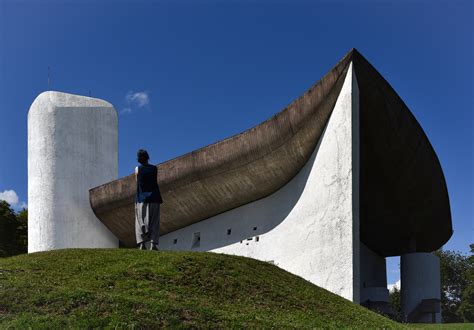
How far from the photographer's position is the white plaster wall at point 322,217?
17.0 meters

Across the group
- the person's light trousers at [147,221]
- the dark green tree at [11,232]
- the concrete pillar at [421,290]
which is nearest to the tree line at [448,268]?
the dark green tree at [11,232]

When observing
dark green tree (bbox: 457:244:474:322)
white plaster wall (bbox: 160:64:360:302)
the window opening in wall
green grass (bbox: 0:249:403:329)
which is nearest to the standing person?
green grass (bbox: 0:249:403:329)

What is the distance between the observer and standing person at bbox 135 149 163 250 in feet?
46.8

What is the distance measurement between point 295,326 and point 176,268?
356 cm

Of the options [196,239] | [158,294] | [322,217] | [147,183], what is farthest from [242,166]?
[158,294]

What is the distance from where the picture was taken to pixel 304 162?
20.1 m

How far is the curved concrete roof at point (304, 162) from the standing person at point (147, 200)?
6421 mm

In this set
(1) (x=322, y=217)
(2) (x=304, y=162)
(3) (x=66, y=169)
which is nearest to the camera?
(1) (x=322, y=217)

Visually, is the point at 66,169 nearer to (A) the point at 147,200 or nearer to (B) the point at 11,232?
(B) the point at 11,232

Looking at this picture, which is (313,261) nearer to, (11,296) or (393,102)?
(393,102)

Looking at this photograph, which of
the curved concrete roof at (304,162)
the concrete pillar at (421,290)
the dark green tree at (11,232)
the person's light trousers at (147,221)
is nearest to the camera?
the person's light trousers at (147,221)

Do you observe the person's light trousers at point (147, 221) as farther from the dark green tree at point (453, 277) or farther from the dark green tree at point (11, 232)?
the dark green tree at point (453, 277)

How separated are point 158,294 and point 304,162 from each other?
441 inches

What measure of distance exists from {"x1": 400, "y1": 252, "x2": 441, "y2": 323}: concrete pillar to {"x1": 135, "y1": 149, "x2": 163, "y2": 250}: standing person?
48.1 ft
